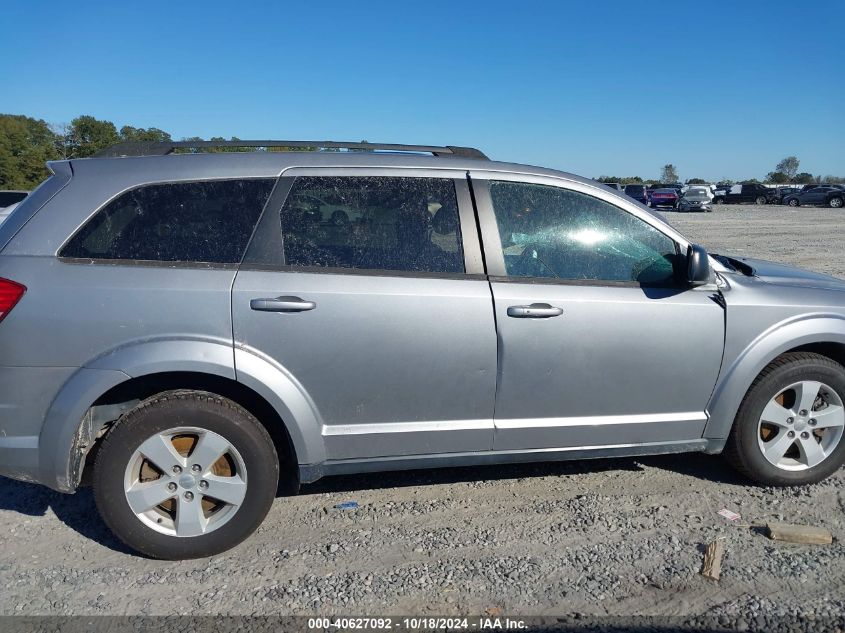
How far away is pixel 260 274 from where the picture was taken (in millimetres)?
3271

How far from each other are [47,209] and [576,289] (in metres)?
2.56

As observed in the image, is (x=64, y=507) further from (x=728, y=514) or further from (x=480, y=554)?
(x=728, y=514)

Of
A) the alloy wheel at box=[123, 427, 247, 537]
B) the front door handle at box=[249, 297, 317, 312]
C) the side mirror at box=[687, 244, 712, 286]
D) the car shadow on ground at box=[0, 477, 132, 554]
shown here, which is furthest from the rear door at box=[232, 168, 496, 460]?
the car shadow on ground at box=[0, 477, 132, 554]

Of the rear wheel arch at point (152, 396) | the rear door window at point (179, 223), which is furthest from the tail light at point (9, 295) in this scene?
the rear wheel arch at point (152, 396)

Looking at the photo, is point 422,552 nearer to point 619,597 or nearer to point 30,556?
point 619,597

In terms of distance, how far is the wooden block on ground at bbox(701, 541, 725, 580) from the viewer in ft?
10.4

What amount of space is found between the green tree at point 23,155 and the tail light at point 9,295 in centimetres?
3004

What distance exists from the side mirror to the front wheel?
717mm

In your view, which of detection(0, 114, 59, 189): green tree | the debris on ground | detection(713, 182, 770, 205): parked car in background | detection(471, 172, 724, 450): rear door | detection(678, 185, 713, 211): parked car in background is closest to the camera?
detection(471, 172, 724, 450): rear door

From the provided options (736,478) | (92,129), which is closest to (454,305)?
(736,478)

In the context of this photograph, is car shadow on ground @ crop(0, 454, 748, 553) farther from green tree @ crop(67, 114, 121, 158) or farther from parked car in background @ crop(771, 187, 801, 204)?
parked car in background @ crop(771, 187, 801, 204)

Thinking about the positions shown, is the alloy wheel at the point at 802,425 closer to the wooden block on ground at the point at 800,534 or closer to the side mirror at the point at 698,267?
the wooden block on ground at the point at 800,534

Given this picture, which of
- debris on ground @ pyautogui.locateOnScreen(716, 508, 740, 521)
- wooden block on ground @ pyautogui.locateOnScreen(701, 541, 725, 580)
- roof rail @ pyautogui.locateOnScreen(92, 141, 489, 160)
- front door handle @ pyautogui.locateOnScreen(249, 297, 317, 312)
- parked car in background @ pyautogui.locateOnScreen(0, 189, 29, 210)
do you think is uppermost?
roof rail @ pyautogui.locateOnScreen(92, 141, 489, 160)

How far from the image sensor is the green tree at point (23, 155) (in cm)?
3120
